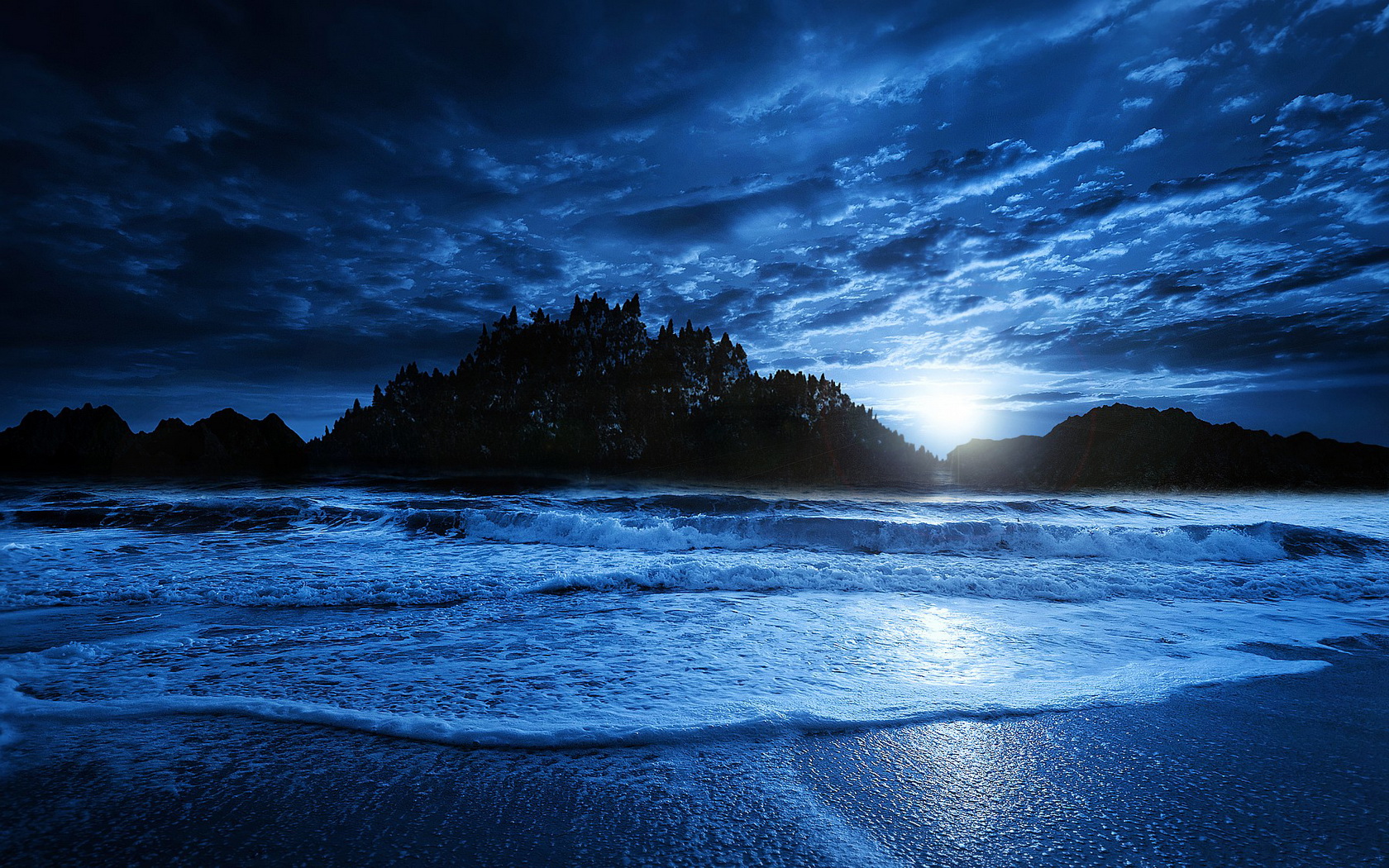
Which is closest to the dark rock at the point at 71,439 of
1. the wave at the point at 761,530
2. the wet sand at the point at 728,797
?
the wave at the point at 761,530

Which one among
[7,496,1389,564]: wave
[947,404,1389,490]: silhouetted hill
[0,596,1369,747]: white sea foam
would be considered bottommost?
[0,596,1369,747]: white sea foam

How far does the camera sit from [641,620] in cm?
683

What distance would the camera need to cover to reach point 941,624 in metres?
6.71

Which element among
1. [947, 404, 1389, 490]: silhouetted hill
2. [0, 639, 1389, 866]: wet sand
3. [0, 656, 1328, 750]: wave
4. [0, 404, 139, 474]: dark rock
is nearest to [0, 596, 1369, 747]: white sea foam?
[0, 656, 1328, 750]: wave

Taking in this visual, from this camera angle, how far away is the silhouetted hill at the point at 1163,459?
39.8 meters

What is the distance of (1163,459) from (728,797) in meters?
52.1

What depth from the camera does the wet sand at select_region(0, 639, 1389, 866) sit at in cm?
243

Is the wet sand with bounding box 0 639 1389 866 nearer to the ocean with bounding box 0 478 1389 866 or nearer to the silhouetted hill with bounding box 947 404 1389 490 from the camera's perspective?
the ocean with bounding box 0 478 1389 866

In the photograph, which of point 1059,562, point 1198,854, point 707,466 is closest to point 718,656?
point 1198,854

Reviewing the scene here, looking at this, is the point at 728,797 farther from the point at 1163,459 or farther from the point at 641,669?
the point at 1163,459

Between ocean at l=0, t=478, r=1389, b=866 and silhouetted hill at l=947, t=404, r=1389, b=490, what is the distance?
33.3 meters

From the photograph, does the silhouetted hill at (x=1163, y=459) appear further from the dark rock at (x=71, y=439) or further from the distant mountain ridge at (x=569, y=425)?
the dark rock at (x=71, y=439)

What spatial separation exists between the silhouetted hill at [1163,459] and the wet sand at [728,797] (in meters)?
40.0

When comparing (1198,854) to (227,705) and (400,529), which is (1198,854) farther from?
(400,529)
